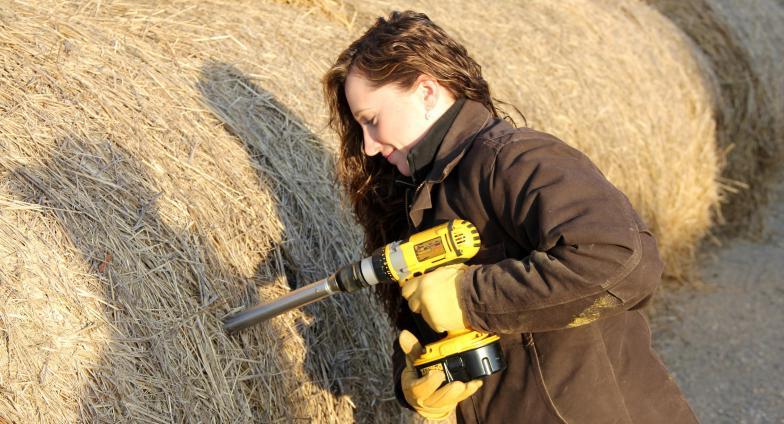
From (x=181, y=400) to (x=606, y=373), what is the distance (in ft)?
4.25

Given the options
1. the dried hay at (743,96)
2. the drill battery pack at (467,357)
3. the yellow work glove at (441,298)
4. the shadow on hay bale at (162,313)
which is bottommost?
the dried hay at (743,96)

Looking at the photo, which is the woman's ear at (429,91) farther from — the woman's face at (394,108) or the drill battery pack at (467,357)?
the drill battery pack at (467,357)

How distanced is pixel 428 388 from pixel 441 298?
0.33m

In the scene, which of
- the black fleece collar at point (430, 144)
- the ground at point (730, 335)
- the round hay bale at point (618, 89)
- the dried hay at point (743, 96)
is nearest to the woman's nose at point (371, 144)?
the black fleece collar at point (430, 144)

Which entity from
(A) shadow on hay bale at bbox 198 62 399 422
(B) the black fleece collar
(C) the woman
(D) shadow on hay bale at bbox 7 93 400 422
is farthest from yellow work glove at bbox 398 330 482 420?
(A) shadow on hay bale at bbox 198 62 399 422

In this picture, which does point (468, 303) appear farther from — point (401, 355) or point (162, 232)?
point (162, 232)

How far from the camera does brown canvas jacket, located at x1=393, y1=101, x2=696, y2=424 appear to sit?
2.16 metres

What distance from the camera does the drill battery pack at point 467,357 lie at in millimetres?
2348

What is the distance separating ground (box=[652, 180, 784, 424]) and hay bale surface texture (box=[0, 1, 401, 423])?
9.43 feet

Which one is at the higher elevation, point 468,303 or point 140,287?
point 468,303

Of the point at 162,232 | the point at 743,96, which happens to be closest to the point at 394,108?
the point at 162,232

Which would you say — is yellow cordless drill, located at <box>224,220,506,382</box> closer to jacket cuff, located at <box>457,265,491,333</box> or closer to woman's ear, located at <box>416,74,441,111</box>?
jacket cuff, located at <box>457,265,491,333</box>

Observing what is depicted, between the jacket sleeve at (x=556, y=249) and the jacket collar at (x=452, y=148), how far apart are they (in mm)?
175

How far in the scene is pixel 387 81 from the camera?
2.52 metres
